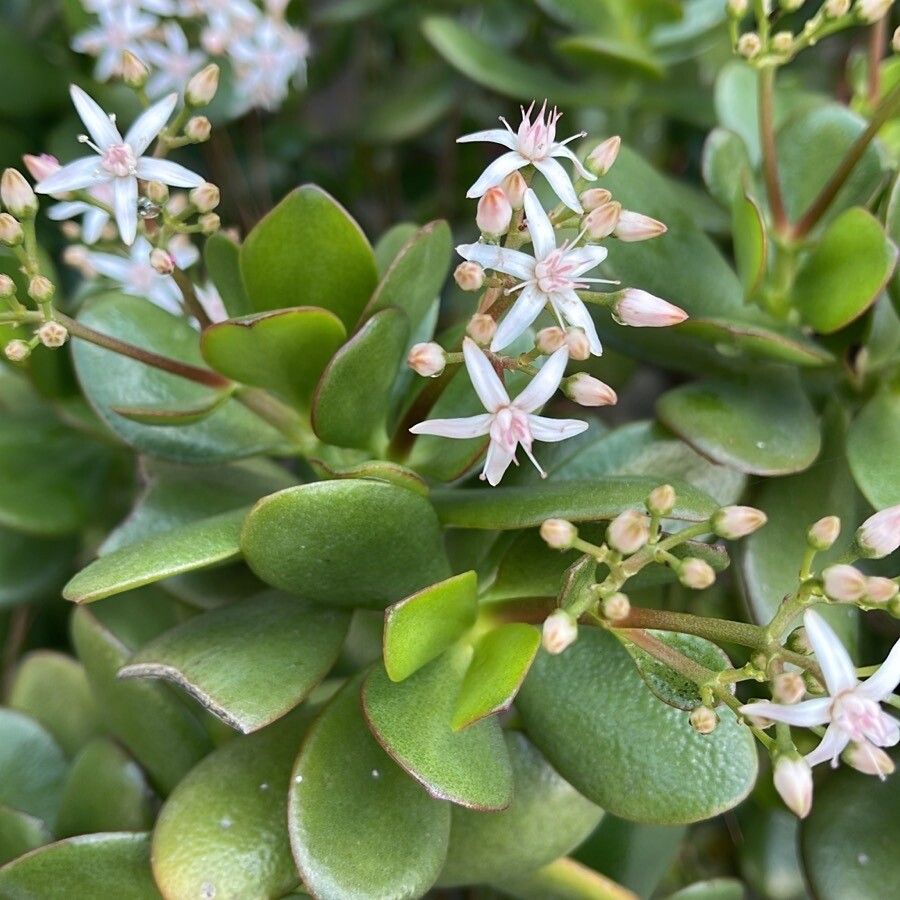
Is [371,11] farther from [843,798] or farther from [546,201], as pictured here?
[843,798]

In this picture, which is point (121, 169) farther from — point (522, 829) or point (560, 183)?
point (522, 829)

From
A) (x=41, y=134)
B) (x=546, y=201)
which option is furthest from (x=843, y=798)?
(x=41, y=134)

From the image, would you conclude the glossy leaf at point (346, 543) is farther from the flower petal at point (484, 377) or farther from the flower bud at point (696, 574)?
the flower bud at point (696, 574)

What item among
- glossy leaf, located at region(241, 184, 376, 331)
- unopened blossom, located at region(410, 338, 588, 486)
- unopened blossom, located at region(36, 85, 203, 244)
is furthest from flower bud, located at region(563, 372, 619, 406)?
unopened blossom, located at region(36, 85, 203, 244)

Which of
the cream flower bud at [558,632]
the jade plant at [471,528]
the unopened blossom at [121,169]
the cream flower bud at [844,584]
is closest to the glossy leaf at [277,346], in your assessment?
the jade plant at [471,528]

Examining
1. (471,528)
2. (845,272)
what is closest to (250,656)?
(471,528)

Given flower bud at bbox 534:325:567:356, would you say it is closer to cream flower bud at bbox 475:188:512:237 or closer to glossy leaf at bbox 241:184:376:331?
cream flower bud at bbox 475:188:512:237
